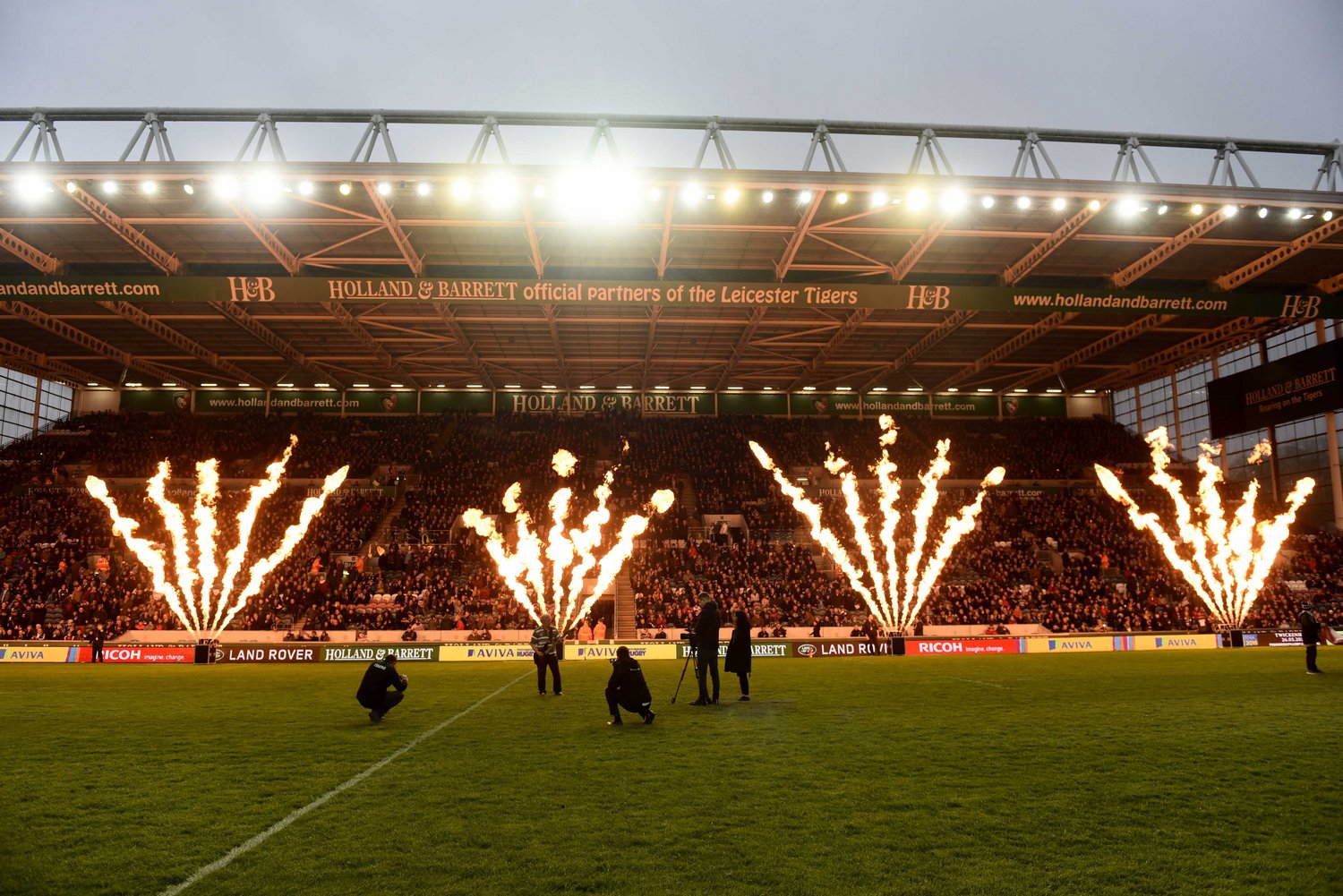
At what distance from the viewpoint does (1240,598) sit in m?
29.3

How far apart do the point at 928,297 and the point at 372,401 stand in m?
34.3

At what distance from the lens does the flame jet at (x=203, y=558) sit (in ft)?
90.1

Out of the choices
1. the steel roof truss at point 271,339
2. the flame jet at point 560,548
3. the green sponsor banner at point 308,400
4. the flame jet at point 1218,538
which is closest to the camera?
the flame jet at point 1218,538

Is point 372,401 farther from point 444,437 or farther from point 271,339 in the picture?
point 271,339

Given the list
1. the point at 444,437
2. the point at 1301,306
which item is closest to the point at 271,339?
the point at 444,437

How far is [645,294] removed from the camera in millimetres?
23703

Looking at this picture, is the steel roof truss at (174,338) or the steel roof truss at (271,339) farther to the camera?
the steel roof truss at (271,339)

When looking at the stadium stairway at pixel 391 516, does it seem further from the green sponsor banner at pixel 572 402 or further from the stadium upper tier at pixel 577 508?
the green sponsor banner at pixel 572 402

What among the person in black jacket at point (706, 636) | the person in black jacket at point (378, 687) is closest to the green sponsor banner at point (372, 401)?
the person in black jacket at point (378, 687)

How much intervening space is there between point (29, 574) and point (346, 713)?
89.4 feet

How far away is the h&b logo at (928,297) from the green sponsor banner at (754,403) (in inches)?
971

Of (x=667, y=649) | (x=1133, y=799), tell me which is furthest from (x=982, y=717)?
(x=667, y=649)

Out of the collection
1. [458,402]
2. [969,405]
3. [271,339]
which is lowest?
[969,405]

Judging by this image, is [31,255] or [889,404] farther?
[889,404]
